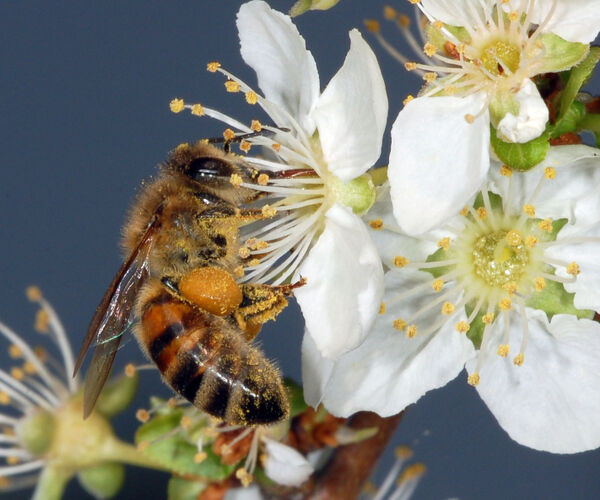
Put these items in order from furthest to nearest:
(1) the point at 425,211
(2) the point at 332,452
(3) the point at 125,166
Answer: (3) the point at 125,166 → (2) the point at 332,452 → (1) the point at 425,211

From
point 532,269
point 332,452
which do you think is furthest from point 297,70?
point 332,452

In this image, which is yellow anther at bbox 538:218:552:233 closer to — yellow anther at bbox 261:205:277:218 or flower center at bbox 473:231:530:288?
flower center at bbox 473:231:530:288

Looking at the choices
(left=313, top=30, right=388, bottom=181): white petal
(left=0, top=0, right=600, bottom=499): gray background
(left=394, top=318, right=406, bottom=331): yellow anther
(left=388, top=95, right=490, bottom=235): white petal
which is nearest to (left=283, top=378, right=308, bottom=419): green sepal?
(left=394, top=318, right=406, bottom=331): yellow anther

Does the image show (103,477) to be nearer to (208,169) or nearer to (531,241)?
(208,169)

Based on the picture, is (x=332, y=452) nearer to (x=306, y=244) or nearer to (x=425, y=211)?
(x=306, y=244)

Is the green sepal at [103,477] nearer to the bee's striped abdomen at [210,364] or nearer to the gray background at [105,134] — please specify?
the bee's striped abdomen at [210,364]

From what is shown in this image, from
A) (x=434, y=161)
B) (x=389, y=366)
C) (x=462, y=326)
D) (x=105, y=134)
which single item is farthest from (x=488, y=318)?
(x=105, y=134)
